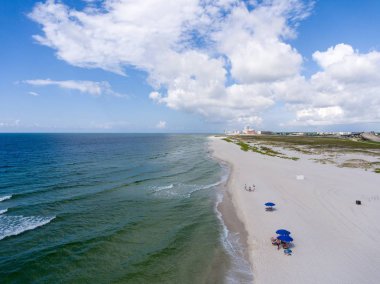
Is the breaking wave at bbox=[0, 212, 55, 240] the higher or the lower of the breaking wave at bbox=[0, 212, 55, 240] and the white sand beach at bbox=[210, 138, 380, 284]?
the higher

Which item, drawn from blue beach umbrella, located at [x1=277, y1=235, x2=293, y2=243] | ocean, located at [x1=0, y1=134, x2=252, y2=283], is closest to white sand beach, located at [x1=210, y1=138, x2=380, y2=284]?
blue beach umbrella, located at [x1=277, y1=235, x2=293, y2=243]

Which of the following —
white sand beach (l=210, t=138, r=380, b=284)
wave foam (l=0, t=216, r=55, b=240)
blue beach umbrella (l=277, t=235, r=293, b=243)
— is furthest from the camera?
wave foam (l=0, t=216, r=55, b=240)

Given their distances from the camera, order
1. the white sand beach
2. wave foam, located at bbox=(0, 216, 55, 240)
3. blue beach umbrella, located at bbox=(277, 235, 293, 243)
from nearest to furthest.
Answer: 1. the white sand beach
2. blue beach umbrella, located at bbox=(277, 235, 293, 243)
3. wave foam, located at bbox=(0, 216, 55, 240)

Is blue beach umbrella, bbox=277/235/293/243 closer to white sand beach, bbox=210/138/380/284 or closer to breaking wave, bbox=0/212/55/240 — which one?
white sand beach, bbox=210/138/380/284

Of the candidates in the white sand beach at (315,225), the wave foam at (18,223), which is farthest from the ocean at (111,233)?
the white sand beach at (315,225)

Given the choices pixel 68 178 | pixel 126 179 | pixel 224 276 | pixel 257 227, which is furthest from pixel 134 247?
pixel 68 178

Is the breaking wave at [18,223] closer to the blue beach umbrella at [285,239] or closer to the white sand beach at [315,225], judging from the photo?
the white sand beach at [315,225]

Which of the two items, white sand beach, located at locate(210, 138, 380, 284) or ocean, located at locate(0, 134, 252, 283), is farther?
ocean, located at locate(0, 134, 252, 283)

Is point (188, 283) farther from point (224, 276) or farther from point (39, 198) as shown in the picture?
point (39, 198)
